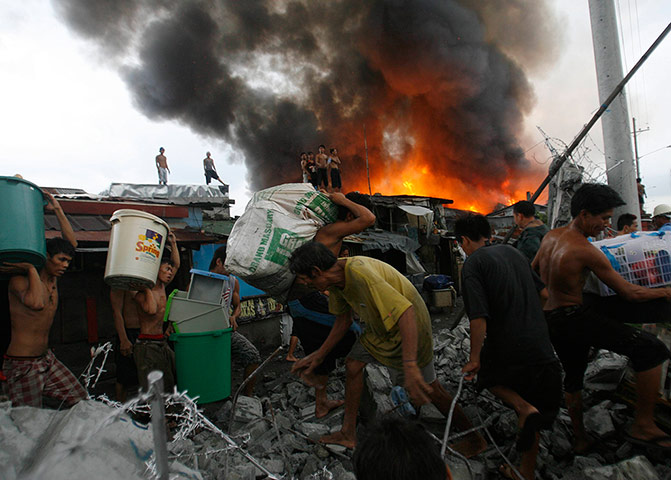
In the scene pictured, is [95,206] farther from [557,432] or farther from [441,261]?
[441,261]

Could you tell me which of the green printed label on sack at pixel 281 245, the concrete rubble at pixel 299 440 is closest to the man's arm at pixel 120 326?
A: the concrete rubble at pixel 299 440

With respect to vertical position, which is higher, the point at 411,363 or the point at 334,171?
the point at 334,171

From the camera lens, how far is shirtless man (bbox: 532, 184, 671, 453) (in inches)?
93.1

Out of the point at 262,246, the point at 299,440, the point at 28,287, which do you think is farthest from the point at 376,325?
the point at 28,287

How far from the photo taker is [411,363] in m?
2.17

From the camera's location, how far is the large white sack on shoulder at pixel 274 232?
9.00 ft

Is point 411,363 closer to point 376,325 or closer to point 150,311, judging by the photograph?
point 376,325

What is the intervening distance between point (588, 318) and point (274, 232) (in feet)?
7.92

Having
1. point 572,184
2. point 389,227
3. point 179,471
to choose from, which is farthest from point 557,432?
point 389,227

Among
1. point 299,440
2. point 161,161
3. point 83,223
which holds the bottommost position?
point 299,440

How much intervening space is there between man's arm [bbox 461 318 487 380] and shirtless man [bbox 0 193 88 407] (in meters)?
3.03

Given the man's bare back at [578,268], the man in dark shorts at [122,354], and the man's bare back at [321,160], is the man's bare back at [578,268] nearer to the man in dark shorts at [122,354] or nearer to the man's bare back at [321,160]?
the man in dark shorts at [122,354]

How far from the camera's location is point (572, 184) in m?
4.96

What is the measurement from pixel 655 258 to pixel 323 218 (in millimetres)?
2511
